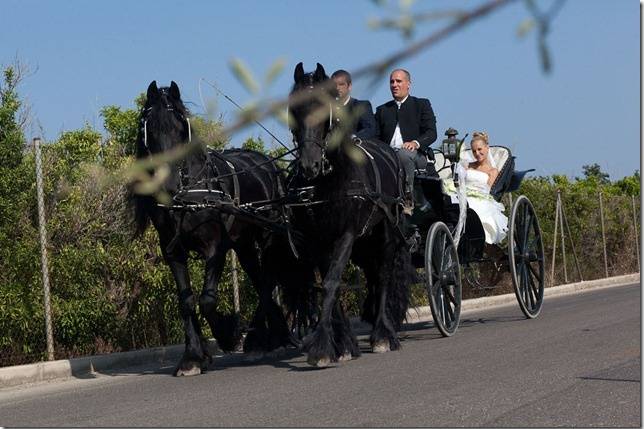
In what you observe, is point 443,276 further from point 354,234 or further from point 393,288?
point 354,234

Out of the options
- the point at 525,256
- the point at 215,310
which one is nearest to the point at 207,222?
the point at 215,310

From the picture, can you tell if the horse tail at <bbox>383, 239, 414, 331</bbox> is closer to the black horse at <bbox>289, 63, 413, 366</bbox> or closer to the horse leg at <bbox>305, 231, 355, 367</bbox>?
the black horse at <bbox>289, 63, 413, 366</bbox>

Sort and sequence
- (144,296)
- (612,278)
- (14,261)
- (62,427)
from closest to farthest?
(62,427) → (14,261) → (144,296) → (612,278)

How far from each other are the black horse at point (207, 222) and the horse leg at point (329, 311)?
0.69 m

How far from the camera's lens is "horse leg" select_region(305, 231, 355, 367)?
8641 mm

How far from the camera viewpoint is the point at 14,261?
10.0m

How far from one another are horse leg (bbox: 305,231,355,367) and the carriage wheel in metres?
3.41

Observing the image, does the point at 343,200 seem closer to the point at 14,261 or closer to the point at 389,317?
the point at 389,317

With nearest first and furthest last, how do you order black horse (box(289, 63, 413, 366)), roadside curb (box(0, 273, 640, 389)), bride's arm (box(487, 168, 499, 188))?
black horse (box(289, 63, 413, 366)), roadside curb (box(0, 273, 640, 389)), bride's arm (box(487, 168, 499, 188))

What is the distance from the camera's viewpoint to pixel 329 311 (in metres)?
8.84

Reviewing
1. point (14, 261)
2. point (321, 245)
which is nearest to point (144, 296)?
point (14, 261)

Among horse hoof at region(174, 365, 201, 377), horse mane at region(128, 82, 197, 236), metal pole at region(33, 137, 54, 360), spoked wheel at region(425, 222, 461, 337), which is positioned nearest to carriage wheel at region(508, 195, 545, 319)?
spoked wheel at region(425, 222, 461, 337)

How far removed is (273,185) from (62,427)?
424cm

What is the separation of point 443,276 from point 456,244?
570 millimetres
